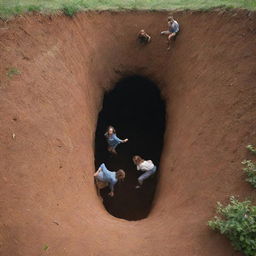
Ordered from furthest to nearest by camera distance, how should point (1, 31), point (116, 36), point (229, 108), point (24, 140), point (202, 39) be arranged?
point (116, 36)
point (202, 39)
point (1, 31)
point (229, 108)
point (24, 140)

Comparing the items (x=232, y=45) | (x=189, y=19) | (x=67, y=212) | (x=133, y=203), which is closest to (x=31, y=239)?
(x=67, y=212)

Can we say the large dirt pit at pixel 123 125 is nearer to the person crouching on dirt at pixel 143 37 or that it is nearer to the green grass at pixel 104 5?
the person crouching on dirt at pixel 143 37

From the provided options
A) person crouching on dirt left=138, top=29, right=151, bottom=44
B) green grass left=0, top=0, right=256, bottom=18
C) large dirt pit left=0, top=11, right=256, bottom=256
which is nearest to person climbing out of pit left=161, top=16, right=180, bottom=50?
large dirt pit left=0, top=11, right=256, bottom=256

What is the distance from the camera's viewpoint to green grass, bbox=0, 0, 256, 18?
34.9 ft

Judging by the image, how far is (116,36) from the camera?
12.5m

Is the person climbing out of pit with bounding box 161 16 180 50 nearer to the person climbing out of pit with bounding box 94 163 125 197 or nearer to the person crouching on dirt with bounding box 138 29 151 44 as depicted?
the person crouching on dirt with bounding box 138 29 151 44

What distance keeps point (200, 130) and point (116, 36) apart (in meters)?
5.24

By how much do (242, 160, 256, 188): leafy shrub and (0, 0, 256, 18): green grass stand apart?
17.1 ft

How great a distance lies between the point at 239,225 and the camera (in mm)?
6594

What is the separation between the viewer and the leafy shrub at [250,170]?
7302 millimetres

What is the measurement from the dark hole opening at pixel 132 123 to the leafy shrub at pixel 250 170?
4.76m

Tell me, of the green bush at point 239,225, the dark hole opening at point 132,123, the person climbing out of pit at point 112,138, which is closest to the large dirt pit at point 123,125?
the dark hole opening at point 132,123

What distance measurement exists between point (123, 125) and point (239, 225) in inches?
303

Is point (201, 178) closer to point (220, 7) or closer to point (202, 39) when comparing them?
point (202, 39)
